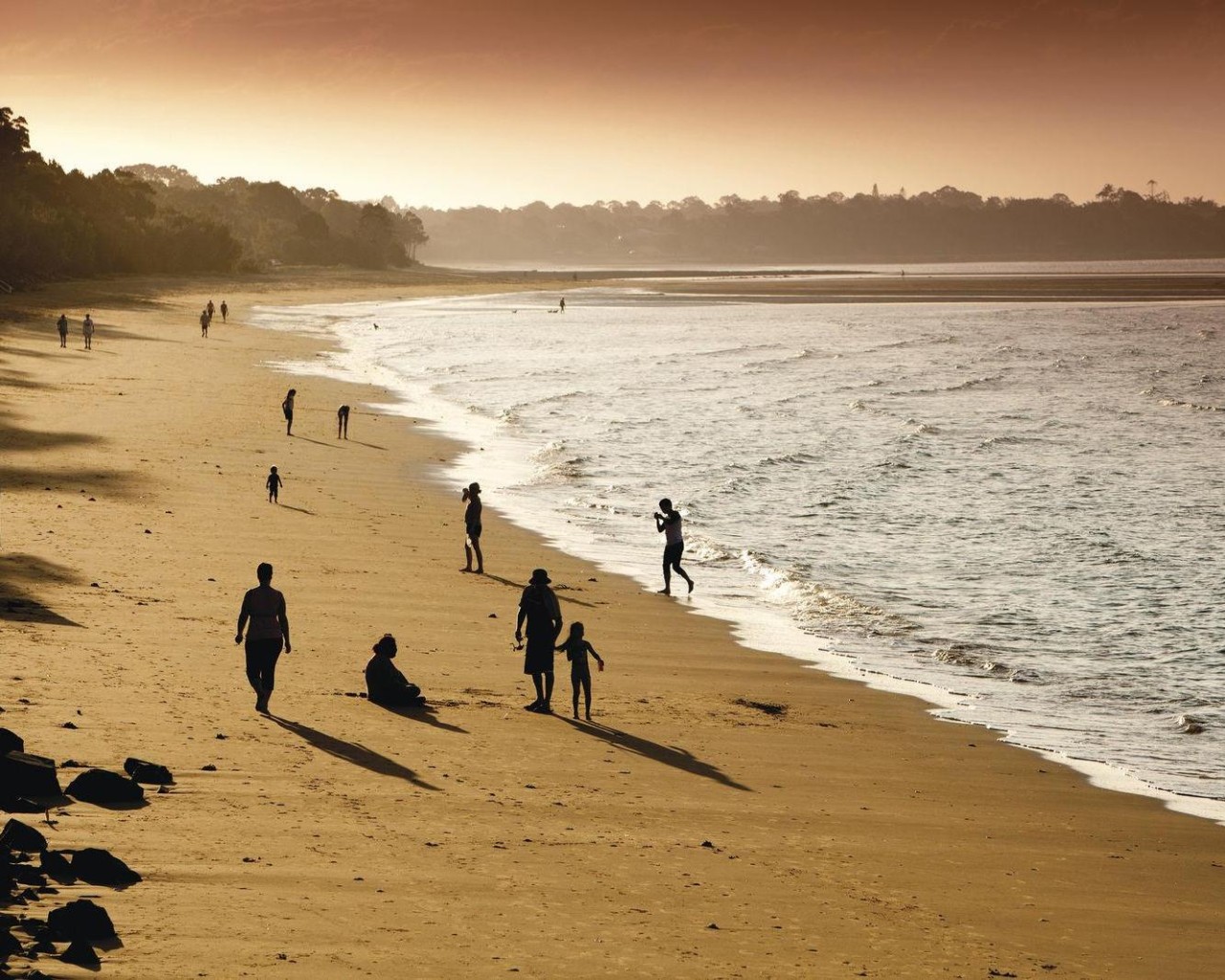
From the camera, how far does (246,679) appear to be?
1416 cm

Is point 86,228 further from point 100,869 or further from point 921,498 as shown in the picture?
point 100,869

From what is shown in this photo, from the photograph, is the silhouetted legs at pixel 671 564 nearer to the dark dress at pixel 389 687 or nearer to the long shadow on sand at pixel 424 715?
the long shadow on sand at pixel 424 715

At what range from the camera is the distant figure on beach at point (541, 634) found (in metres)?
14.1

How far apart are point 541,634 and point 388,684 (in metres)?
1.68

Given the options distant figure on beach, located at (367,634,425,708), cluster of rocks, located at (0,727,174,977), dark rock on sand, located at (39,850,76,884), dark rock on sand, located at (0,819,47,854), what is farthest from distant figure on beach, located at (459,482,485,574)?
dark rock on sand, located at (39,850,76,884)

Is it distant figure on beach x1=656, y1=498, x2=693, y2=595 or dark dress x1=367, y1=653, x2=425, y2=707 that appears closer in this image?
dark dress x1=367, y1=653, x2=425, y2=707

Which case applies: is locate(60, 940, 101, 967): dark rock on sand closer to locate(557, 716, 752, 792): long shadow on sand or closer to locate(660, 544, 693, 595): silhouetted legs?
locate(557, 716, 752, 792): long shadow on sand

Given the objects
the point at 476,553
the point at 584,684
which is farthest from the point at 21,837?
the point at 476,553

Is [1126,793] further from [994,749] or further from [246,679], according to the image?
[246,679]

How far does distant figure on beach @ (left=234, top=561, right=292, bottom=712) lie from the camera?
13062mm

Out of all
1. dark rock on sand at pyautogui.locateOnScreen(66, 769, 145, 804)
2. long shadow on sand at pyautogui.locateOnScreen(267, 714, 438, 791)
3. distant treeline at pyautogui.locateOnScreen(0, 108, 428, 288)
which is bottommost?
long shadow on sand at pyautogui.locateOnScreen(267, 714, 438, 791)

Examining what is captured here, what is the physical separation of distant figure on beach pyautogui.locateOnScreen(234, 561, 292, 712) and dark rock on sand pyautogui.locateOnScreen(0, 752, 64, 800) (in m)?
3.26

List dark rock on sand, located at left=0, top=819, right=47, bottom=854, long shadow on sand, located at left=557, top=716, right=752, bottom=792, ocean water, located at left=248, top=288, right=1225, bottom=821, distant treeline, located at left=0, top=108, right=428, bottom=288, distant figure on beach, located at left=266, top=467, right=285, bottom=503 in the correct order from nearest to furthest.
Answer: dark rock on sand, located at left=0, top=819, right=47, bottom=854, long shadow on sand, located at left=557, top=716, right=752, bottom=792, ocean water, located at left=248, top=288, right=1225, bottom=821, distant figure on beach, located at left=266, top=467, right=285, bottom=503, distant treeline, located at left=0, top=108, right=428, bottom=288

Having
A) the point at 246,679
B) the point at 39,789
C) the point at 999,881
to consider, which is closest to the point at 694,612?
the point at 246,679
